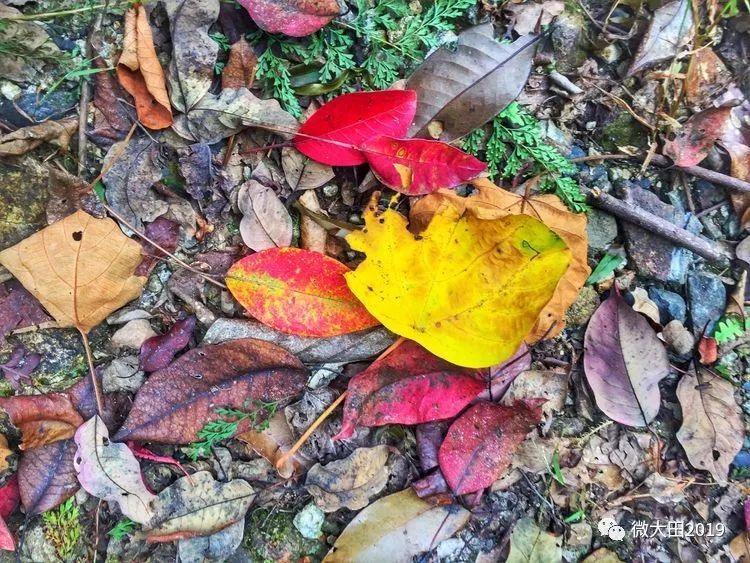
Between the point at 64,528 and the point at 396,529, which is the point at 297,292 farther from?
the point at 64,528

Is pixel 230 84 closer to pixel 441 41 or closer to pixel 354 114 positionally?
pixel 354 114

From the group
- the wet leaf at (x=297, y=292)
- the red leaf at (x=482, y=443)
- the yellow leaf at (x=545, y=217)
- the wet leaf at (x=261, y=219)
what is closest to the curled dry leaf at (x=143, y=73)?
the wet leaf at (x=261, y=219)

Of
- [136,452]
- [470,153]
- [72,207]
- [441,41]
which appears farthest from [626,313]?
[72,207]

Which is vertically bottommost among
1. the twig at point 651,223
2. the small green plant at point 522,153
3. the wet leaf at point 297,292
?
the wet leaf at point 297,292

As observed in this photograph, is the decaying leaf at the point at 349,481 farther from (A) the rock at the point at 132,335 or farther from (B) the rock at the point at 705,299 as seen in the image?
(B) the rock at the point at 705,299

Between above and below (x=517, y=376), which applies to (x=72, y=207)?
above

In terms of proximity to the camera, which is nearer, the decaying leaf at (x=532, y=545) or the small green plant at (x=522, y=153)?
the decaying leaf at (x=532, y=545)

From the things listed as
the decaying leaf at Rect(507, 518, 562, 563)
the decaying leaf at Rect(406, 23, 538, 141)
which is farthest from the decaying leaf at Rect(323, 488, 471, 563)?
the decaying leaf at Rect(406, 23, 538, 141)
